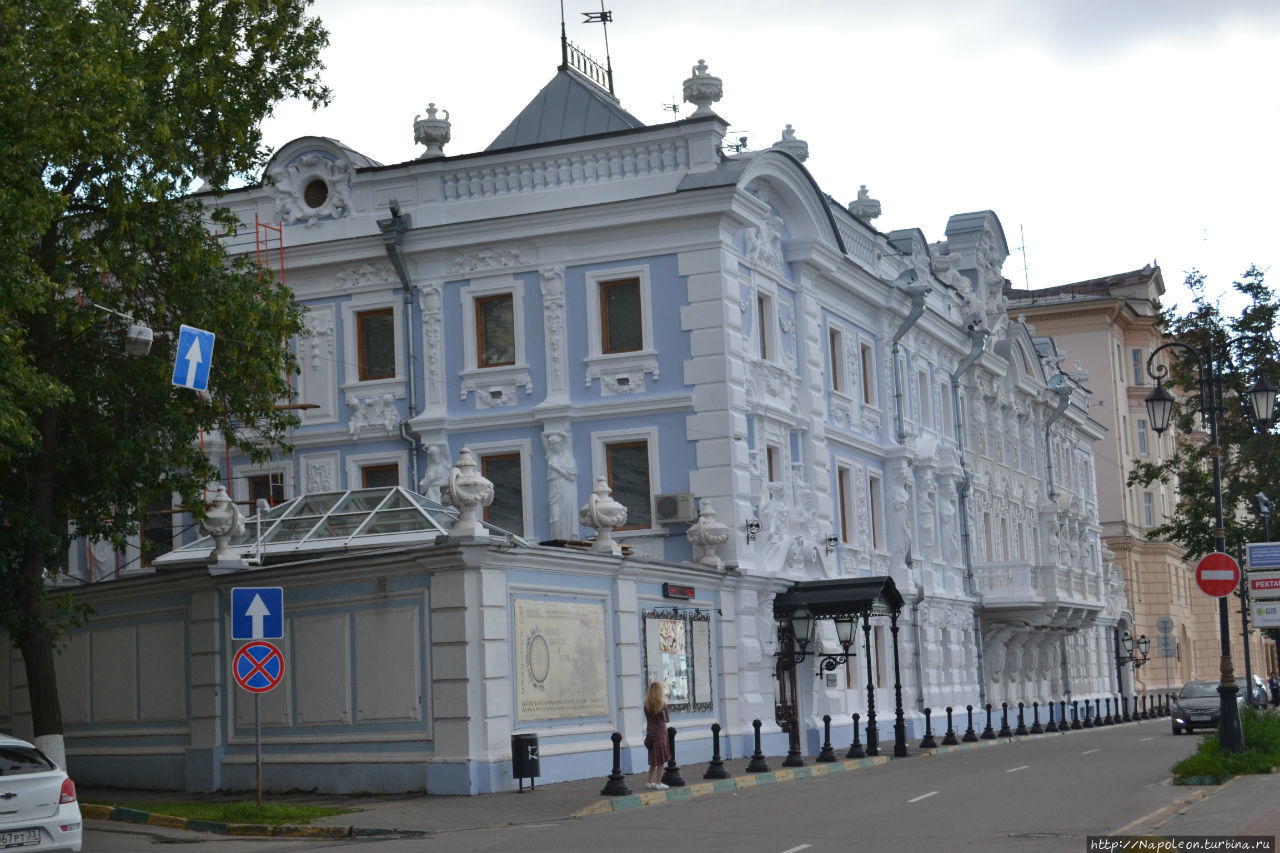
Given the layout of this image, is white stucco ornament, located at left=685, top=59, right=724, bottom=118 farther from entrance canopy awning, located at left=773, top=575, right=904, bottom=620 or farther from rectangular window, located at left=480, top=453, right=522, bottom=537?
entrance canopy awning, located at left=773, top=575, right=904, bottom=620

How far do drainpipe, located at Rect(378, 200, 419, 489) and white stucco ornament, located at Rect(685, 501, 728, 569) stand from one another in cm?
634

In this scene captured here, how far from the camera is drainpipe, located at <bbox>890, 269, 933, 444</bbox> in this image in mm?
40875

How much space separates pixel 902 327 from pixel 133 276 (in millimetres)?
22586

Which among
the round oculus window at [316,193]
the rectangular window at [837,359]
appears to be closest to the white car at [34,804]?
the round oculus window at [316,193]

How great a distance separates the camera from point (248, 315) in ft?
75.7

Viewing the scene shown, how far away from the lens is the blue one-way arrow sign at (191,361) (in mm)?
20531

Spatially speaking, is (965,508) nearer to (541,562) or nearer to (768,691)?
(768,691)

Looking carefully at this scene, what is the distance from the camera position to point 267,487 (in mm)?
34750

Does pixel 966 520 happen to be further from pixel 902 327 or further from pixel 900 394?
pixel 902 327

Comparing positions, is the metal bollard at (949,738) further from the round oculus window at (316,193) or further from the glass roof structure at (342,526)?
the round oculus window at (316,193)

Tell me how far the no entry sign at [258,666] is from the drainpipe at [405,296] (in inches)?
549

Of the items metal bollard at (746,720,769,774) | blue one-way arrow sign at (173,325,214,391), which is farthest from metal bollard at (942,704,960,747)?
blue one-way arrow sign at (173,325,214,391)

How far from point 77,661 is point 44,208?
10593mm

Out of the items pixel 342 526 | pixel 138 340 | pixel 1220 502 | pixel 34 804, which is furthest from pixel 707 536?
pixel 34 804
